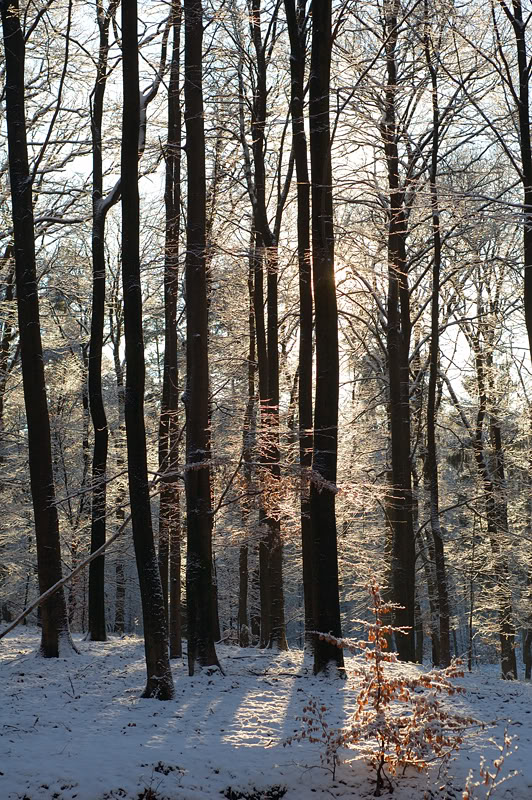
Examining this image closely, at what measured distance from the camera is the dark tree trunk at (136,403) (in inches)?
301

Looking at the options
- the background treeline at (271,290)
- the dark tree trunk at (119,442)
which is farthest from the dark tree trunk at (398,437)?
the dark tree trunk at (119,442)

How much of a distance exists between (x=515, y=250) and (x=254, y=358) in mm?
7850

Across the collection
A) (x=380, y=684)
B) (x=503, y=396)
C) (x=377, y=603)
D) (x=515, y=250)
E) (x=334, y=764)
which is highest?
(x=515, y=250)

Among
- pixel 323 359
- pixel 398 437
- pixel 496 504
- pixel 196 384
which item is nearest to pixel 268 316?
pixel 398 437

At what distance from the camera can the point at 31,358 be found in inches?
408

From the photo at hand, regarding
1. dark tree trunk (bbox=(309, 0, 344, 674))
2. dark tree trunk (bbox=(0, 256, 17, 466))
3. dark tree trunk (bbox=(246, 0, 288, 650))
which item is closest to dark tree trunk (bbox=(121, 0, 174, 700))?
dark tree trunk (bbox=(309, 0, 344, 674))

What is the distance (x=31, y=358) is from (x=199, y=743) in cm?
647

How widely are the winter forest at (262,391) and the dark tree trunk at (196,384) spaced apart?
34 millimetres

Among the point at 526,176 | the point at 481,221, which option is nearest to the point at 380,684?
the point at 481,221

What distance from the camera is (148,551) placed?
776cm

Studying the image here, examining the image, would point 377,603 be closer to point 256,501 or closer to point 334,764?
point 334,764

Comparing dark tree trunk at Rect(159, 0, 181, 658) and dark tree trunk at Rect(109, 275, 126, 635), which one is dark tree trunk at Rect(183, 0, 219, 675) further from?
dark tree trunk at Rect(109, 275, 126, 635)

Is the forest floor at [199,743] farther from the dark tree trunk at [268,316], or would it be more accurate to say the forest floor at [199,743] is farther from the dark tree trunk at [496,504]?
the dark tree trunk at [496,504]

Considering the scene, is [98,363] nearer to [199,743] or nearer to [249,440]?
[249,440]
